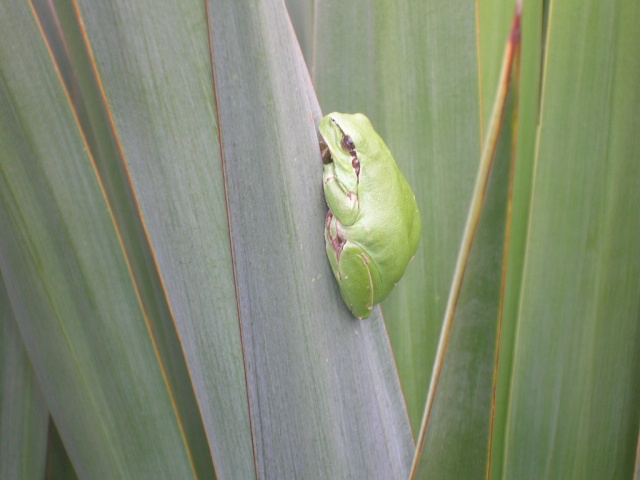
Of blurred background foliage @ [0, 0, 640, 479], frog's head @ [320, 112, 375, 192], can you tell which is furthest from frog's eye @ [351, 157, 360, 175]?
blurred background foliage @ [0, 0, 640, 479]

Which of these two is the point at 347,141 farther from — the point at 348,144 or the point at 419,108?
the point at 419,108

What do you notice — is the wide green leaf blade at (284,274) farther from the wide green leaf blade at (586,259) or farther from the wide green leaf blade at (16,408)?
the wide green leaf blade at (16,408)

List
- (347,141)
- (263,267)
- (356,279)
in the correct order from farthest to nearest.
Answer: (347,141) < (356,279) < (263,267)

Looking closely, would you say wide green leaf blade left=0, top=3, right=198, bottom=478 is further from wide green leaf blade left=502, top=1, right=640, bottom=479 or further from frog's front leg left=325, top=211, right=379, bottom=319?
wide green leaf blade left=502, top=1, right=640, bottom=479

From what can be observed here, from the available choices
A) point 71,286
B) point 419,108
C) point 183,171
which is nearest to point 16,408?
point 71,286

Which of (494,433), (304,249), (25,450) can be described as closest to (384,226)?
(304,249)

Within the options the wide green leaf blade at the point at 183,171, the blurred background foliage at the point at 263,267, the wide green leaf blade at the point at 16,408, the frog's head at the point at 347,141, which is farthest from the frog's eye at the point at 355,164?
the wide green leaf blade at the point at 16,408
